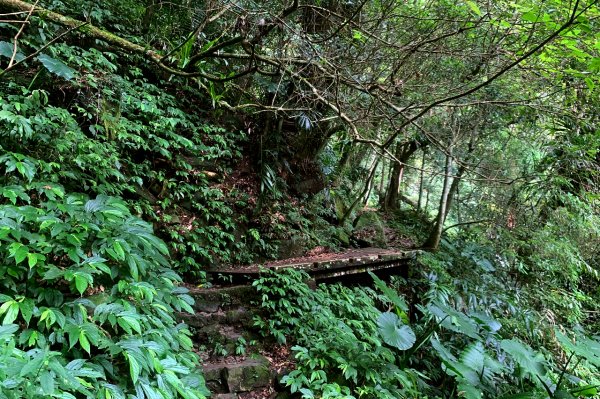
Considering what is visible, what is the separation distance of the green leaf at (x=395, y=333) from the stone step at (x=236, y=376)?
1.12 meters

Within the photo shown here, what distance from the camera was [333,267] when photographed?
4.68 meters

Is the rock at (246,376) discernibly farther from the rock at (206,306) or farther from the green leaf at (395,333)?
the green leaf at (395,333)

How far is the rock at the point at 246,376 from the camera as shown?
3.03 meters

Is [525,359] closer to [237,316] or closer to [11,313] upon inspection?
[237,316]

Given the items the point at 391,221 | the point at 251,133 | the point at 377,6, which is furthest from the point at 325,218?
the point at 377,6

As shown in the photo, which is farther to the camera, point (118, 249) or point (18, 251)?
point (118, 249)

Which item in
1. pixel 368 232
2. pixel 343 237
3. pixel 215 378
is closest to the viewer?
pixel 215 378

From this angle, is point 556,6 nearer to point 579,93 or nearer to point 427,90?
point 427,90

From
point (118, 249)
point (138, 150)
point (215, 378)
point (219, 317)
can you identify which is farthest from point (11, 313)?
point (138, 150)

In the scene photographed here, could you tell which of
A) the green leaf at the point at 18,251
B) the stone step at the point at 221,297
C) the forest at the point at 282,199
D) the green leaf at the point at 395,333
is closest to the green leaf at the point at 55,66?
the forest at the point at 282,199

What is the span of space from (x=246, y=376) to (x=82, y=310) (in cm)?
168

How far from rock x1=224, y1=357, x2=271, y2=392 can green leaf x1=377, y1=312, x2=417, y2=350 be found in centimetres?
112

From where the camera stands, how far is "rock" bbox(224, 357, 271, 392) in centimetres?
303

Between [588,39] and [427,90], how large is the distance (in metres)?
1.80
